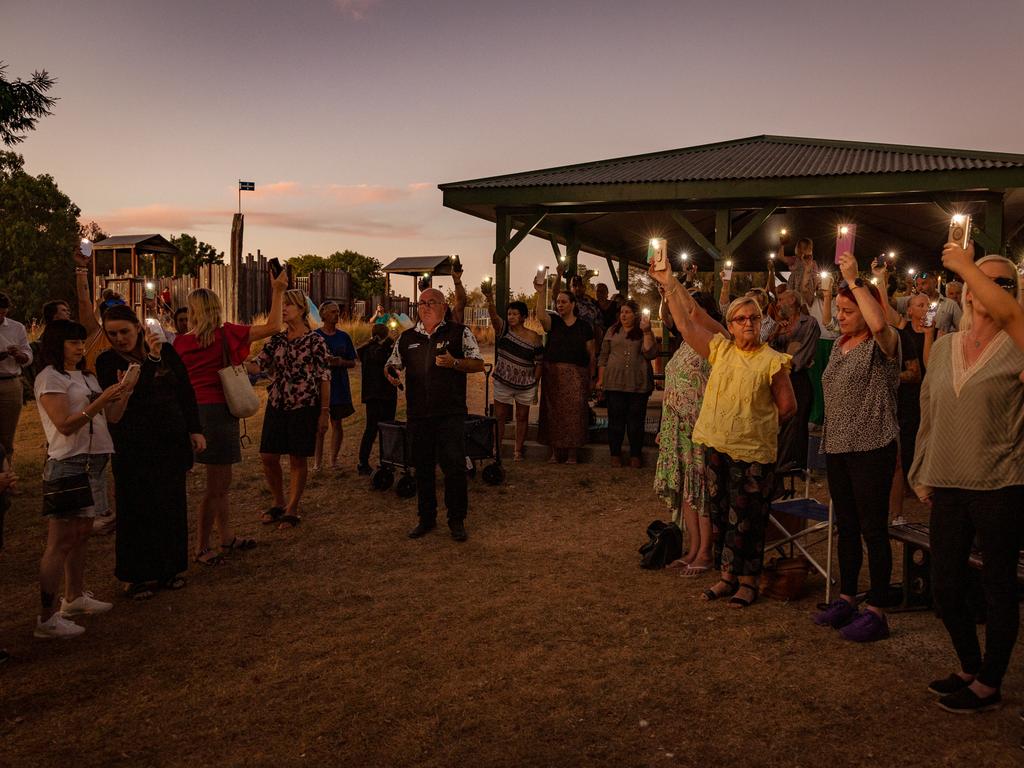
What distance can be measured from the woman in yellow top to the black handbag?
3466 mm

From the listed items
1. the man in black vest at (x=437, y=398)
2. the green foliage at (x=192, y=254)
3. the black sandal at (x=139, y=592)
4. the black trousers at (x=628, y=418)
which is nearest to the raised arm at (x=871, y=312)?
the man in black vest at (x=437, y=398)

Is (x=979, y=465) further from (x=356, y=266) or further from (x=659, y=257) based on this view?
(x=356, y=266)

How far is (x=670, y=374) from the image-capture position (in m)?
5.58

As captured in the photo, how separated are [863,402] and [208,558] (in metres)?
4.48

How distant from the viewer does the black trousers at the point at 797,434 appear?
5195 millimetres

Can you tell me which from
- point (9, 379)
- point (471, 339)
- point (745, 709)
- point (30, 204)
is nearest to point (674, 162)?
point (471, 339)

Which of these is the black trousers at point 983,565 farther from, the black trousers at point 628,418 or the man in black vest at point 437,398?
the black trousers at point 628,418

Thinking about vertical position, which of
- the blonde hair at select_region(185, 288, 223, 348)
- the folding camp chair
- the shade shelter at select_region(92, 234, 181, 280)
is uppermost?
the shade shelter at select_region(92, 234, 181, 280)

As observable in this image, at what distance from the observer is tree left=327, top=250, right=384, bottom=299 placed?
166 ft

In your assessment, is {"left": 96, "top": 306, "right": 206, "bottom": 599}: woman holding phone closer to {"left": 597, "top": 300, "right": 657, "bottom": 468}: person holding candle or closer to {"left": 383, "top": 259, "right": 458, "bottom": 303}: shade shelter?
{"left": 597, "top": 300, "right": 657, "bottom": 468}: person holding candle

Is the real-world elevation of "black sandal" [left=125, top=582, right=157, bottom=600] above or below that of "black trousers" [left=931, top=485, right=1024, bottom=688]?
below

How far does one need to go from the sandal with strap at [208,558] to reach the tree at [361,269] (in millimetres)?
43782

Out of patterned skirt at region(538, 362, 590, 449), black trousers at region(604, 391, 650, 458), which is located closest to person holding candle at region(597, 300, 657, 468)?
black trousers at region(604, 391, 650, 458)

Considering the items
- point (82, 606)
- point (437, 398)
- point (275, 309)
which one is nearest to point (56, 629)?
point (82, 606)
